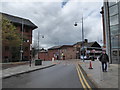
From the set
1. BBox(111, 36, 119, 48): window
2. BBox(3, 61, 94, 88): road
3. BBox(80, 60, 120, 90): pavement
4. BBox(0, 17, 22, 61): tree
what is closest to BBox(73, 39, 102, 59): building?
BBox(0, 17, 22, 61): tree

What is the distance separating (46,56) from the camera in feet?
265

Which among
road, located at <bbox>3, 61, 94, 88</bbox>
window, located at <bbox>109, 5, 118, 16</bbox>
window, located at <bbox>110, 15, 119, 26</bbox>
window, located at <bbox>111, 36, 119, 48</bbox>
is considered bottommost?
road, located at <bbox>3, 61, 94, 88</bbox>

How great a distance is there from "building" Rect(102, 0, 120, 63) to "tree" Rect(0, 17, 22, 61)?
52.2 feet

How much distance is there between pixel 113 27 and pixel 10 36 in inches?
699

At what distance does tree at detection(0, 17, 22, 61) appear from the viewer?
2124 centimetres

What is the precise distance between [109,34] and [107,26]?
1.36 meters

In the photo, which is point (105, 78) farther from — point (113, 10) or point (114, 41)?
point (113, 10)

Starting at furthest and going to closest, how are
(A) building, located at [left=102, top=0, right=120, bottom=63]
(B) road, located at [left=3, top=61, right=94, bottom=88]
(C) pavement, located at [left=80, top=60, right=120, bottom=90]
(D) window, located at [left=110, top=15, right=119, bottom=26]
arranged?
1. (D) window, located at [left=110, top=15, right=119, bottom=26]
2. (A) building, located at [left=102, top=0, right=120, bottom=63]
3. (B) road, located at [left=3, top=61, right=94, bottom=88]
4. (C) pavement, located at [left=80, top=60, right=120, bottom=90]

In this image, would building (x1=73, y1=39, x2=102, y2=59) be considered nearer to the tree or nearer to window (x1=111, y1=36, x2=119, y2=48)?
the tree

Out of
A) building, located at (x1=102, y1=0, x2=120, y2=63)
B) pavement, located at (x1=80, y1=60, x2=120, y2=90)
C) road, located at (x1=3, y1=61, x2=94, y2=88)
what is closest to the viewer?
pavement, located at (x1=80, y1=60, x2=120, y2=90)

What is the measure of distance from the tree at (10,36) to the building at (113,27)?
15.9 meters

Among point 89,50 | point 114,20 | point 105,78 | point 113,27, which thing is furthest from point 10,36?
point 89,50

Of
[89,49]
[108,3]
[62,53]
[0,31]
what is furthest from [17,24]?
[89,49]

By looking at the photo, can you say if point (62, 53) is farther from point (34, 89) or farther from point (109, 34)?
point (34, 89)
